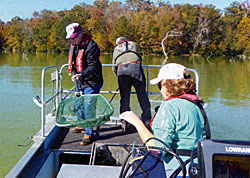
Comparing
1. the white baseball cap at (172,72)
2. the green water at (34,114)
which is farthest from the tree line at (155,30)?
the white baseball cap at (172,72)

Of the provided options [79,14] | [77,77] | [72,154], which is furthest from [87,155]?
[79,14]

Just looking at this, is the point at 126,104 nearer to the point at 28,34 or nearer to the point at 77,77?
the point at 77,77

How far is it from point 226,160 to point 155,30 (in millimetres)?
58973

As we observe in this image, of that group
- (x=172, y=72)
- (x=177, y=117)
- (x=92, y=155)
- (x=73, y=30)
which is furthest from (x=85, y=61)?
(x=177, y=117)

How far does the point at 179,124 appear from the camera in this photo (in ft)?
6.08

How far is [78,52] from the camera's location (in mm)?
3740

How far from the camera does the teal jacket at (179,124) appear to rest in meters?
1.85

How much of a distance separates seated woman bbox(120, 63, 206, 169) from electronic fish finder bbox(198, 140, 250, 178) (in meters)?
0.61

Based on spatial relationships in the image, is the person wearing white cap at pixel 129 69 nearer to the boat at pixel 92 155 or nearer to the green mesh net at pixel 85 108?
the boat at pixel 92 155

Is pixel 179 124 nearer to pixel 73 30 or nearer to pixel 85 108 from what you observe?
pixel 85 108

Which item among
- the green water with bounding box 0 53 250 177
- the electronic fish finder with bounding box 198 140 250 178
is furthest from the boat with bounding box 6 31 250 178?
the green water with bounding box 0 53 250 177

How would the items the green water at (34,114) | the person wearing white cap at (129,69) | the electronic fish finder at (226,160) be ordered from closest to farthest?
the electronic fish finder at (226,160)
the person wearing white cap at (129,69)
the green water at (34,114)

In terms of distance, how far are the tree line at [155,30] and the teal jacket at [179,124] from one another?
169 ft

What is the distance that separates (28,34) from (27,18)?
1301 centimetres
